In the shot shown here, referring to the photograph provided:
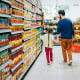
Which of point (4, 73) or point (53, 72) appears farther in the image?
point (53, 72)

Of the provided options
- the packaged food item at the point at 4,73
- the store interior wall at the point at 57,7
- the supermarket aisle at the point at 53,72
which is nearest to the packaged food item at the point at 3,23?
the packaged food item at the point at 4,73

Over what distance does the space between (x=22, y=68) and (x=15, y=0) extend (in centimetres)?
180

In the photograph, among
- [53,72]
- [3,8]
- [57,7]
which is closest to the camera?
[3,8]

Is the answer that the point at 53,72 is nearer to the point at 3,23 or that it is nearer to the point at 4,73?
the point at 4,73

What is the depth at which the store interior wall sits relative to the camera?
13.2m

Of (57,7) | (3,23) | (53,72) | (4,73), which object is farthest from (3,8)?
(57,7)

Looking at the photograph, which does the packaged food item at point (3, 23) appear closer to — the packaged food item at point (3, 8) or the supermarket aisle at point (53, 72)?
the packaged food item at point (3, 8)

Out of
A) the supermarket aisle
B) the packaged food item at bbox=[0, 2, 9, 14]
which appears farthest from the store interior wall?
the packaged food item at bbox=[0, 2, 9, 14]

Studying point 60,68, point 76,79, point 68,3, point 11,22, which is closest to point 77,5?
point 68,3

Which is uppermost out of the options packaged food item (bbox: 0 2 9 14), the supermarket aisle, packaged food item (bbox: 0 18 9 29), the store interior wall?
the store interior wall

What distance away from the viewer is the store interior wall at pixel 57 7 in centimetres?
1321

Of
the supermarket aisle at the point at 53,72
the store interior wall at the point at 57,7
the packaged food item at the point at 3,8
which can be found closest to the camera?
the packaged food item at the point at 3,8

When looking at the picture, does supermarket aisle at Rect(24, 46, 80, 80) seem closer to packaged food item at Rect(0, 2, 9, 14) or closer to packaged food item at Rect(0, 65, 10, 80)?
packaged food item at Rect(0, 65, 10, 80)

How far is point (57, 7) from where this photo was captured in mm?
13211
